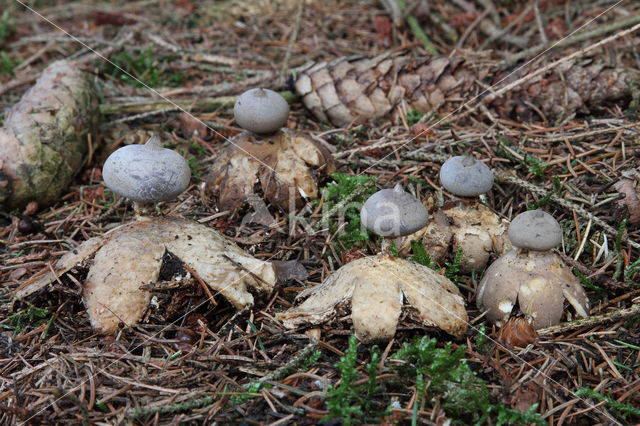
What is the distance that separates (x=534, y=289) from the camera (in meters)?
2.34

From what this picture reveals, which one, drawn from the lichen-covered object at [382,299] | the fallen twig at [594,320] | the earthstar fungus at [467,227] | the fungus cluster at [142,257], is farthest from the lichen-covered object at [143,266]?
the fallen twig at [594,320]

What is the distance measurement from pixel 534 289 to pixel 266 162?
1.63 meters

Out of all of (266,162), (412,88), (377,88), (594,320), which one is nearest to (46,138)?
(266,162)

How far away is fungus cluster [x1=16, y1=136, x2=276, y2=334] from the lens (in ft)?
7.77

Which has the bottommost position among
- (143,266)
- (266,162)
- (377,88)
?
(143,266)

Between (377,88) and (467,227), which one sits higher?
(377,88)

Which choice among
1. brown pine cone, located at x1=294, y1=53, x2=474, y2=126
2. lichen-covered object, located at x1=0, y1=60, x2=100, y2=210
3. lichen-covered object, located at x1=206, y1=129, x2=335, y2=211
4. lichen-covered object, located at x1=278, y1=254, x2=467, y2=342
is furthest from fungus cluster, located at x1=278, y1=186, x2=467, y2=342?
lichen-covered object, located at x1=0, y1=60, x2=100, y2=210

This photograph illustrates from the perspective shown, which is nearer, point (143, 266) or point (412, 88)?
point (143, 266)

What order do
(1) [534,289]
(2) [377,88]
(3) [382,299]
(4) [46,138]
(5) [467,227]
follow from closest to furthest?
1. (3) [382,299]
2. (1) [534,289]
3. (5) [467,227]
4. (4) [46,138]
5. (2) [377,88]

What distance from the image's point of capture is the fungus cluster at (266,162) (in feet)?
10.2

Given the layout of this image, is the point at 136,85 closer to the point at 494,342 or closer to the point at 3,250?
the point at 3,250

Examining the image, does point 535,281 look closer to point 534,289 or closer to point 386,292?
point 534,289

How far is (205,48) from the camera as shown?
15.4 feet

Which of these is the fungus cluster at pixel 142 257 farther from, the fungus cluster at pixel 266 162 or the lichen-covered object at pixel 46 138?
the lichen-covered object at pixel 46 138
